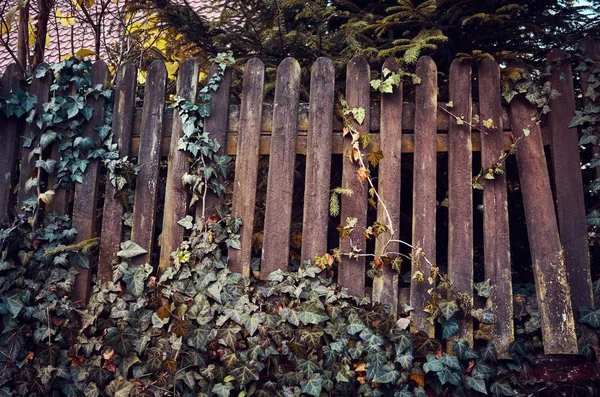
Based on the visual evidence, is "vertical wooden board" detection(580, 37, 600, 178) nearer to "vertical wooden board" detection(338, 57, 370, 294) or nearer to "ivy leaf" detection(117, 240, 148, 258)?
"vertical wooden board" detection(338, 57, 370, 294)

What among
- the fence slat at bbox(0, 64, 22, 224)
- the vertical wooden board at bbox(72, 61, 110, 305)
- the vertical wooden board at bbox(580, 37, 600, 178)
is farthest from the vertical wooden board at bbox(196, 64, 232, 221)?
the vertical wooden board at bbox(580, 37, 600, 178)

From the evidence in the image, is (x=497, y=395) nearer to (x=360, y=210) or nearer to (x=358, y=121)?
(x=360, y=210)

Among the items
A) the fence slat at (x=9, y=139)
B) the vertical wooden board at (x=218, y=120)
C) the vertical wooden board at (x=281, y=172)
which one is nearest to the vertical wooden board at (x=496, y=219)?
the vertical wooden board at (x=281, y=172)

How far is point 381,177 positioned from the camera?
2863mm

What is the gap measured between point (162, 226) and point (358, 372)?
1310 millimetres

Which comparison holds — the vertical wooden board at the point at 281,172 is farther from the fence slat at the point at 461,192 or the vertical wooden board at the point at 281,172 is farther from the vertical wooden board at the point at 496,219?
the vertical wooden board at the point at 496,219

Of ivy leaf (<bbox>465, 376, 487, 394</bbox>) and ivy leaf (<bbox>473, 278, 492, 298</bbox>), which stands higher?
ivy leaf (<bbox>473, 278, 492, 298</bbox>)

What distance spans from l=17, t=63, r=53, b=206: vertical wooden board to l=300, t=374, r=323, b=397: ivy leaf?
1.84 meters

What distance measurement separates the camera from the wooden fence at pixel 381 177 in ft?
9.09

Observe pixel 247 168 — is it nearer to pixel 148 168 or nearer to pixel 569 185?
pixel 148 168

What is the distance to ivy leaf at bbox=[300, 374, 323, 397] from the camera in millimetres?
2525

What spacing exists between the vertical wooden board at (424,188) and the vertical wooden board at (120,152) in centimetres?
160

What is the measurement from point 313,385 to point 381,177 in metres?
1.10

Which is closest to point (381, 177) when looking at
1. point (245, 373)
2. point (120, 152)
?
point (245, 373)
